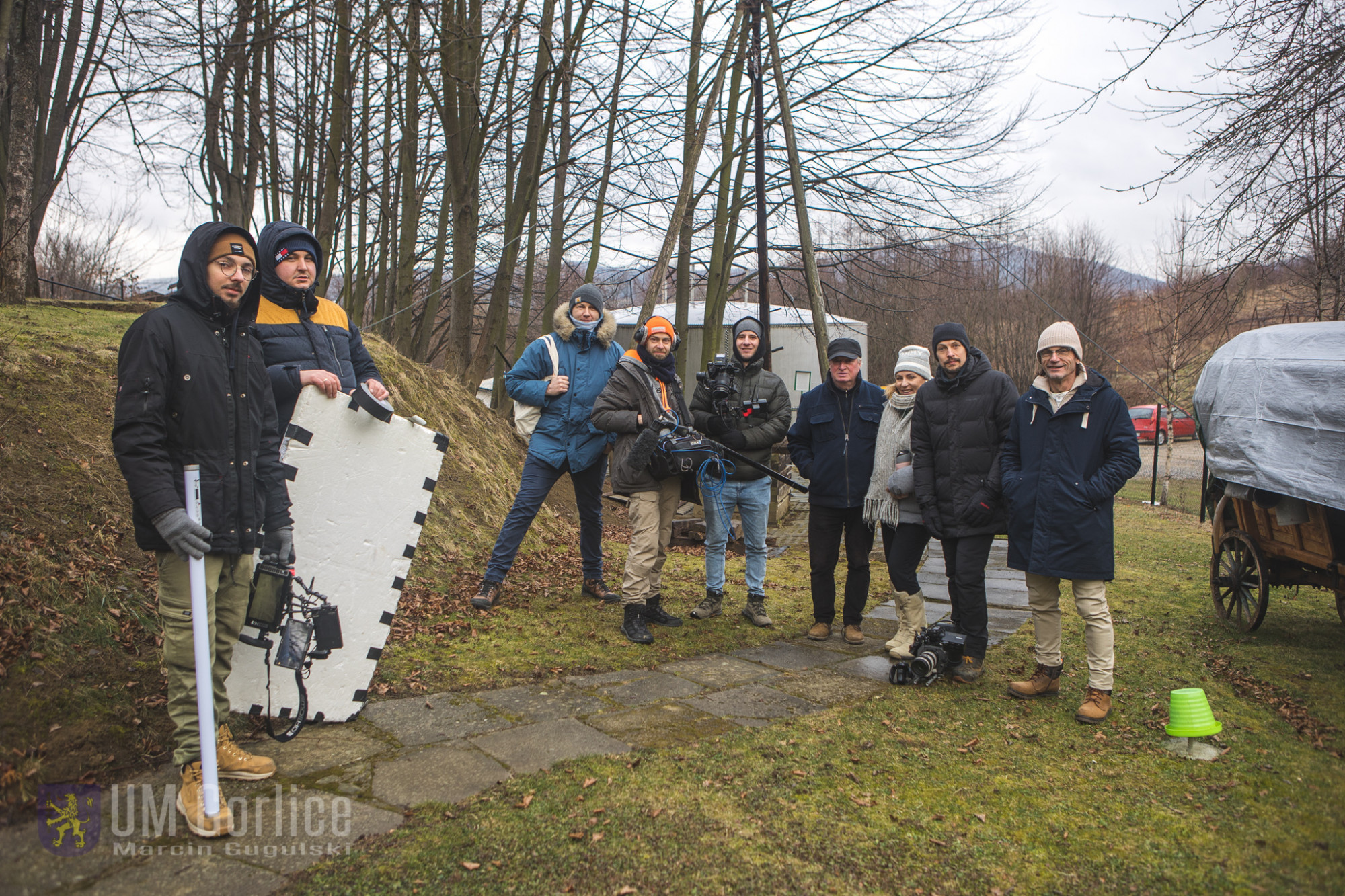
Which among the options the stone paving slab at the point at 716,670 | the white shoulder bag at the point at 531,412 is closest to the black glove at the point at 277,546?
the stone paving slab at the point at 716,670

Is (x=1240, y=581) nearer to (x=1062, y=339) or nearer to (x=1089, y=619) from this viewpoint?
(x=1089, y=619)

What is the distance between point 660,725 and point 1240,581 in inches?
197

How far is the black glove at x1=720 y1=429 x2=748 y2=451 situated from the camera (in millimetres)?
5688

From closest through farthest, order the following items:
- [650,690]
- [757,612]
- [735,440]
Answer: [650,690]
[735,440]
[757,612]

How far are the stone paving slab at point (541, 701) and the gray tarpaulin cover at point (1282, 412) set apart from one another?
450 cm

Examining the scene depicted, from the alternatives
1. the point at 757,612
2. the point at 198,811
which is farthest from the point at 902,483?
the point at 198,811

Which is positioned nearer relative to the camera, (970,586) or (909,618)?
(970,586)

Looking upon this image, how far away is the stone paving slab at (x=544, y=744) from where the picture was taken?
3.16 meters

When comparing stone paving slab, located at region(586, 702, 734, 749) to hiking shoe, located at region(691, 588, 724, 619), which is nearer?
stone paving slab, located at region(586, 702, 734, 749)

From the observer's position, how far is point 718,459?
216 inches

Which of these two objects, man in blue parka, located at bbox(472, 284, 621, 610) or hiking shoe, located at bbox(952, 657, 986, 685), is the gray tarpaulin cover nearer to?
hiking shoe, located at bbox(952, 657, 986, 685)

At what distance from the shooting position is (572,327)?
18.1 feet

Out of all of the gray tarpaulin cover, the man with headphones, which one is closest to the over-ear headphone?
the man with headphones

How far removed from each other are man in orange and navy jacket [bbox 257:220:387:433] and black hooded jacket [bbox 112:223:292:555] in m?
0.42
